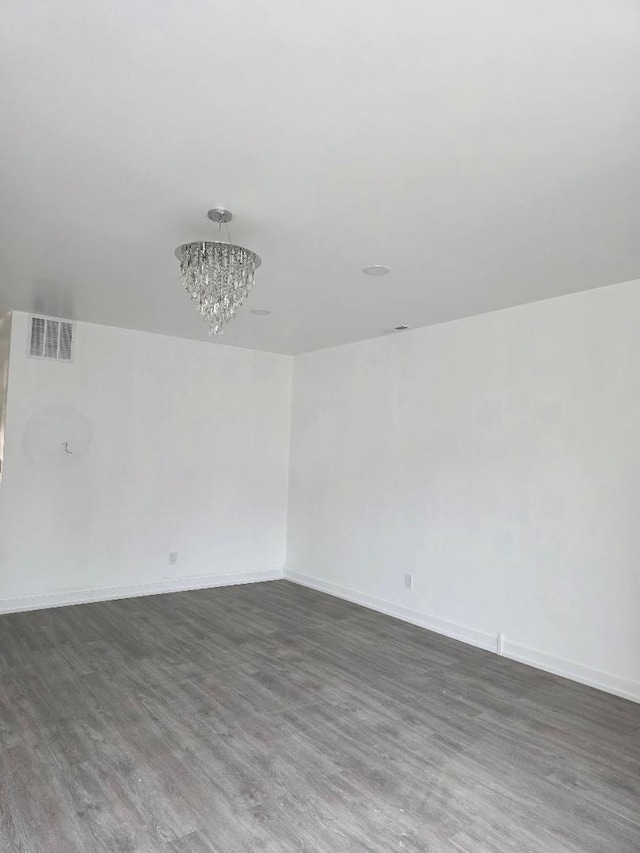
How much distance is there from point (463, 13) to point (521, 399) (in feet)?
9.53

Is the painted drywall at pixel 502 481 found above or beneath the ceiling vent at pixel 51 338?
beneath

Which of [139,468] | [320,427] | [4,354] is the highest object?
[4,354]

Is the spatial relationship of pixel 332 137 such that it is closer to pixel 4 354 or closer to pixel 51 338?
pixel 51 338

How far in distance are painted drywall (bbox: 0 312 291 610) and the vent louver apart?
0.22 ft

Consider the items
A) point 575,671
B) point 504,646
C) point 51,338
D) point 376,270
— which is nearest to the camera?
point 376,270

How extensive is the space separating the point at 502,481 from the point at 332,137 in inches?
112

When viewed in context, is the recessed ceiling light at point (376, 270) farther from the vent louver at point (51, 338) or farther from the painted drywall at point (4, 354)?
the painted drywall at point (4, 354)

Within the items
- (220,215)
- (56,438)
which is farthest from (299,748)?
(56,438)

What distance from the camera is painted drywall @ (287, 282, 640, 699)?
3455mm

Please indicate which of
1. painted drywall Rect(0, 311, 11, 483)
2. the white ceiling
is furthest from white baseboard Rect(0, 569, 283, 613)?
the white ceiling

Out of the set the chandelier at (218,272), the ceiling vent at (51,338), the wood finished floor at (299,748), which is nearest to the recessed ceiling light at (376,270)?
the chandelier at (218,272)

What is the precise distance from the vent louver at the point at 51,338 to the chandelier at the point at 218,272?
254 cm

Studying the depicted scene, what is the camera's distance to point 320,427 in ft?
19.4

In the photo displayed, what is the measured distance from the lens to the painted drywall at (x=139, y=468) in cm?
479
